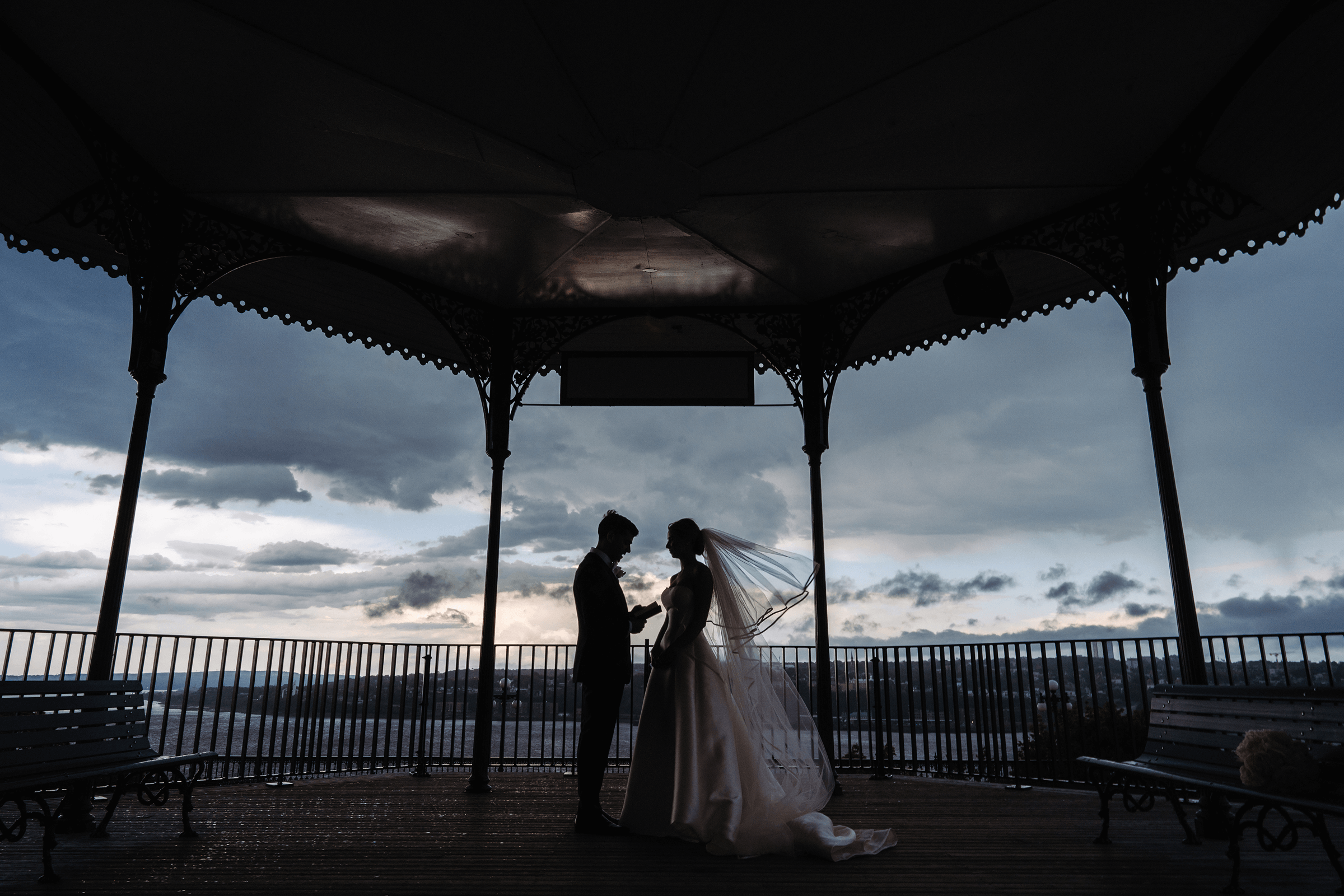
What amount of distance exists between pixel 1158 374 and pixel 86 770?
297 inches

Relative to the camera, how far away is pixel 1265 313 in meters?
7.98

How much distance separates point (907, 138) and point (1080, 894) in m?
4.58

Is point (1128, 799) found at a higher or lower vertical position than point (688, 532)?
lower

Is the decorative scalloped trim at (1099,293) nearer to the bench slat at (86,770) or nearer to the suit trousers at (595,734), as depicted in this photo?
the suit trousers at (595,734)

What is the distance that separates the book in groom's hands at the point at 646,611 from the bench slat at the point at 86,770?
2913 millimetres

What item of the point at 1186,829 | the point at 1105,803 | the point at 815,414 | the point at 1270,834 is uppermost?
the point at 815,414

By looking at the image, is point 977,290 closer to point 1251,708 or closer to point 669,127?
point 669,127

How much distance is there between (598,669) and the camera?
15.6 ft

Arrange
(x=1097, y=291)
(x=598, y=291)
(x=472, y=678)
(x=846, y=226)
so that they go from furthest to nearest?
(x=472, y=678)
(x=598, y=291)
(x=1097, y=291)
(x=846, y=226)

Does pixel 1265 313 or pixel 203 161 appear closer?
pixel 203 161

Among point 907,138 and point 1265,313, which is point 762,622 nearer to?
point 907,138

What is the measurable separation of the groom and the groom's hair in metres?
0.16

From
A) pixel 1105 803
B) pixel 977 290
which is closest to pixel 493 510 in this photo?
pixel 977 290

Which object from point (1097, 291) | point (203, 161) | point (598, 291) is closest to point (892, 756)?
point (1097, 291)
